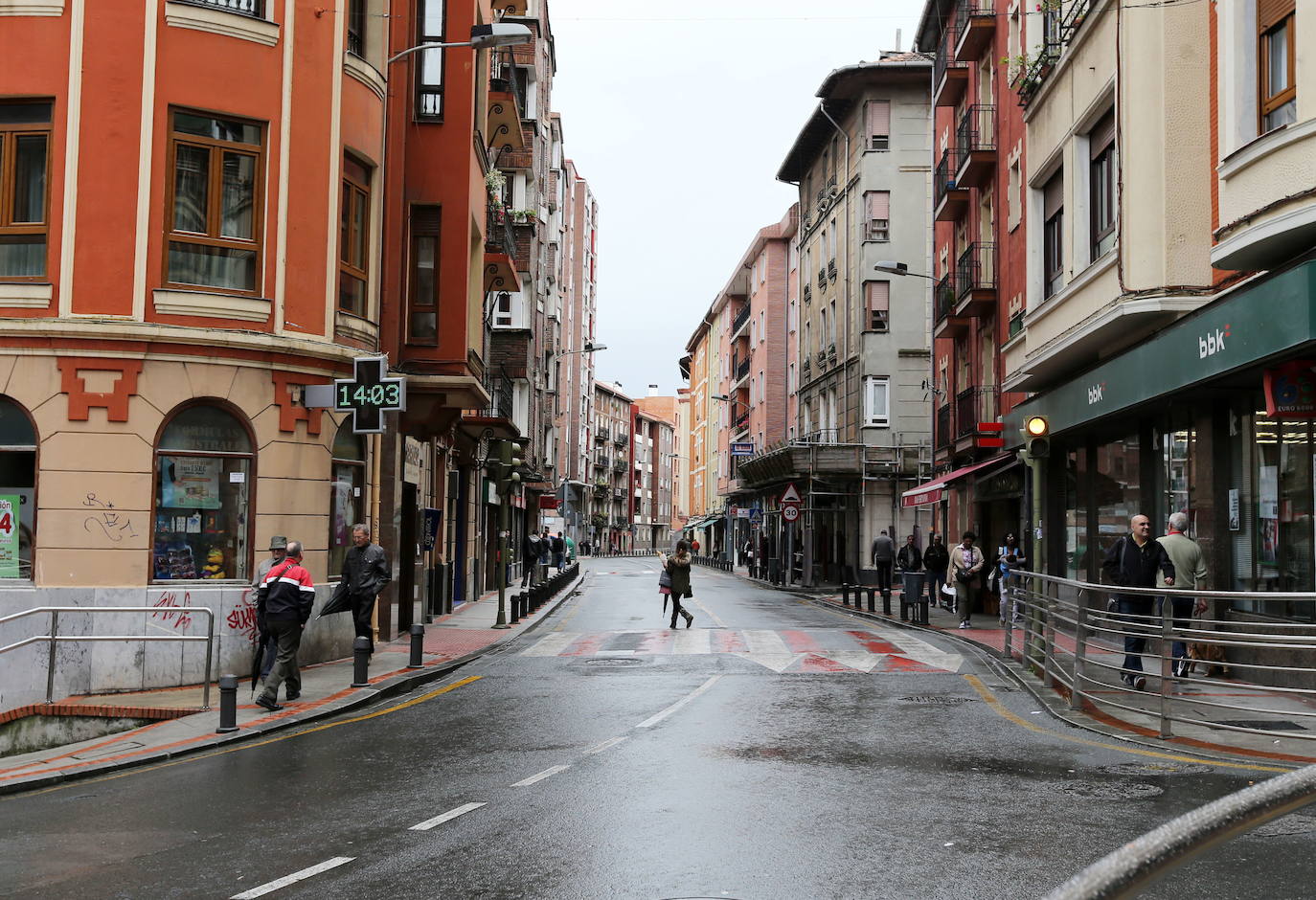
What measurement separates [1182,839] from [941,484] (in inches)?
1065

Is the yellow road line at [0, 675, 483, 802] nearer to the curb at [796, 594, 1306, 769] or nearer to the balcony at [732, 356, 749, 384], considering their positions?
the curb at [796, 594, 1306, 769]

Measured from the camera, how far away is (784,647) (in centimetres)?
1930

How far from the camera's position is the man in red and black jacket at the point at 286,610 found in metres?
13.3

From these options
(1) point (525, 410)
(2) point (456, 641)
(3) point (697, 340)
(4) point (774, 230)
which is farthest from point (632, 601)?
(3) point (697, 340)

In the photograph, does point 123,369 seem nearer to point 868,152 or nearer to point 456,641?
point 456,641

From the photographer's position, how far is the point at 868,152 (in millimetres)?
46000

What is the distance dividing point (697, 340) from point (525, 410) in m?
62.3

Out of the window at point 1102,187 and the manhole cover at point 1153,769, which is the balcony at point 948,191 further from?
the manhole cover at point 1153,769

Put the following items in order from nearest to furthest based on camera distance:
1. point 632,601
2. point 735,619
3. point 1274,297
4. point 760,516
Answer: point 1274,297 < point 735,619 < point 632,601 < point 760,516

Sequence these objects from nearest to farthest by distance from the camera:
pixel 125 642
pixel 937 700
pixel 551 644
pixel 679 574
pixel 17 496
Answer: pixel 937 700
pixel 125 642
pixel 17 496
pixel 551 644
pixel 679 574

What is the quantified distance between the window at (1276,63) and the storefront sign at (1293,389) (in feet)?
7.98

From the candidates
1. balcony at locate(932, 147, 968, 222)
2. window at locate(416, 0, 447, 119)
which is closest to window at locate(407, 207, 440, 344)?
window at locate(416, 0, 447, 119)

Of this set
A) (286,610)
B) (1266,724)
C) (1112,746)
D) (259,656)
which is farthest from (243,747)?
(1266,724)

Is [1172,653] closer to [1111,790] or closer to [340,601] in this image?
[1111,790]
